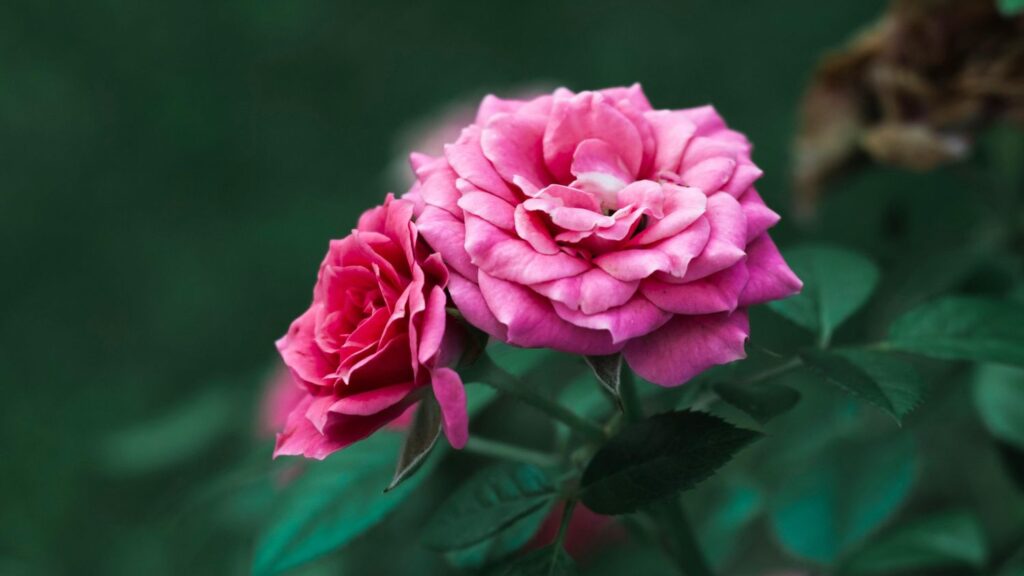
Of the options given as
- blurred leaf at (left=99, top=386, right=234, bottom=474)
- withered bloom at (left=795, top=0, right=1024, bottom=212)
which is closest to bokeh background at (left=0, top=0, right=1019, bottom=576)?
blurred leaf at (left=99, top=386, right=234, bottom=474)

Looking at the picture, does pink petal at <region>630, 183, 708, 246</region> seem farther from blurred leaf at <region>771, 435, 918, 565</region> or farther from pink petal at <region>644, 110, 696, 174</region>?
blurred leaf at <region>771, 435, 918, 565</region>

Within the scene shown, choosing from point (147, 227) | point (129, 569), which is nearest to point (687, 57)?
point (147, 227)

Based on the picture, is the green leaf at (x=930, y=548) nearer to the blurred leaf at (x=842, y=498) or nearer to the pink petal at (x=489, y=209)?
the blurred leaf at (x=842, y=498)

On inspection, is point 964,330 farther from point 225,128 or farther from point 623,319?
point 225,128

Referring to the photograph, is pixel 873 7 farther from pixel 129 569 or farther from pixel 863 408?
pixel 129 569

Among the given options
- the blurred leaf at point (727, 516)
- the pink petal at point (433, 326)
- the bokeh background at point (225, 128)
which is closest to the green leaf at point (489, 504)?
the pink petal at point (433, 326)
